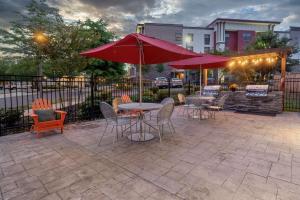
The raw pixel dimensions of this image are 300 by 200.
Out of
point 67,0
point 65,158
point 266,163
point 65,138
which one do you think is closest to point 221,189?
point 266,163

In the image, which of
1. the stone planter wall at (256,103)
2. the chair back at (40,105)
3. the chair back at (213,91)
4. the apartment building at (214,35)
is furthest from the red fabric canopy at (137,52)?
the apartment building at (214,35)

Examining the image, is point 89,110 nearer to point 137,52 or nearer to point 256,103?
point 137,52

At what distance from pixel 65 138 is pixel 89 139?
2.09 ft

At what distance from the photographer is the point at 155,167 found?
3.01 meters

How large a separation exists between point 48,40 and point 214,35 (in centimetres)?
3611

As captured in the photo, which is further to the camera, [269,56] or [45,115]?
[269,56]

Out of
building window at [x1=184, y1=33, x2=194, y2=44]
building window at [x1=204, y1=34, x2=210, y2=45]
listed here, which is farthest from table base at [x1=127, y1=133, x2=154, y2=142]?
building window at [x1=204, y1=34, x2=210, y2=45]

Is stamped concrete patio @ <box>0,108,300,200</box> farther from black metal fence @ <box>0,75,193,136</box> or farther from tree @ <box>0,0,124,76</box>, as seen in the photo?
tree @ <box>0,0,124,76</box>

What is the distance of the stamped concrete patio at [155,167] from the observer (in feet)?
7.63

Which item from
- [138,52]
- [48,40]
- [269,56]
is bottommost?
[138,52]

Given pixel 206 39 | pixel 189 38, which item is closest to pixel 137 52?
pixel 189 38

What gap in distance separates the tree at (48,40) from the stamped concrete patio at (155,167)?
153 inches

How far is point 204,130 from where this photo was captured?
5.26 m

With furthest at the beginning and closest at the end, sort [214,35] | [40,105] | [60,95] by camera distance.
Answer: [214,35] → [60,95] → [40,105]
